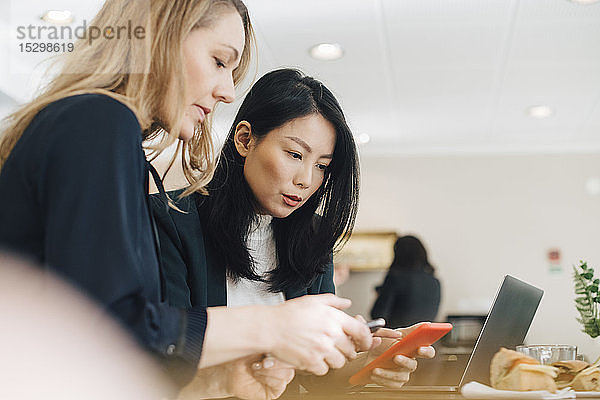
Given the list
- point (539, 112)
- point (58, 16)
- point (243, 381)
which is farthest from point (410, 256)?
point (243, 381)

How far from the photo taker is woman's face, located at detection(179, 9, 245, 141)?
0.91 metres

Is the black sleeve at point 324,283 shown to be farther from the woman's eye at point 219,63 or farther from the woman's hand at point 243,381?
the woman's eye at point 219,63

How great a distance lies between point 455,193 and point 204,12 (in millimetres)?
4709

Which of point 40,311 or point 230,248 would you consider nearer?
point 40,311

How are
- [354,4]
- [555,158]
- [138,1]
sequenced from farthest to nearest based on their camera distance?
1. [555,158]
2. [354,4]
3. [138,1]

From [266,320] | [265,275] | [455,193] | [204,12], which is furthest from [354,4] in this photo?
[455,193]

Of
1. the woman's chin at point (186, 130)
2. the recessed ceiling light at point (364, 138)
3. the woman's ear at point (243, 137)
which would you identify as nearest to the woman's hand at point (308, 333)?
the woman's chin at point (186, 130)

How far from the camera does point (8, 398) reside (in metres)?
0.69

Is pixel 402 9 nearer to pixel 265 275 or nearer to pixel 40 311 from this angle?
pixel 265 275

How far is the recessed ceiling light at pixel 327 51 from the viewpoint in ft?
10.6

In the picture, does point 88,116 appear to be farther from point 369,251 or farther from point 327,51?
point 369,251

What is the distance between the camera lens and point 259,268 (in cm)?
146

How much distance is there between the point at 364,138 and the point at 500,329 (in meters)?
4.01

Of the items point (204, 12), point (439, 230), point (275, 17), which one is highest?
point (275, 17)
